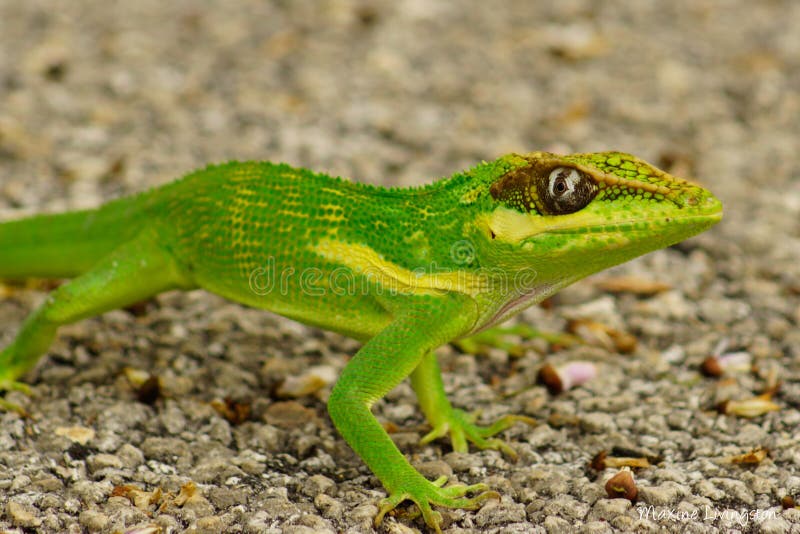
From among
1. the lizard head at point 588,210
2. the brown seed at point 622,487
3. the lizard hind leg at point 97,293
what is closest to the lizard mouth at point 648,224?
the lizard head at point 588,210

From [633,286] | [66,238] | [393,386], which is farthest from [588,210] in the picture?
[66,238]

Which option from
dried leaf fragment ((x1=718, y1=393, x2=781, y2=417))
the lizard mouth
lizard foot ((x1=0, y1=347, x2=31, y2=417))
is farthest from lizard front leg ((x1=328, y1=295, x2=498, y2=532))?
lizard foot ((x1=0, y1=347, x2=31, y2=417))

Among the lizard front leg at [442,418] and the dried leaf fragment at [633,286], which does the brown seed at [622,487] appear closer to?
the lizard front leg at [442,418]

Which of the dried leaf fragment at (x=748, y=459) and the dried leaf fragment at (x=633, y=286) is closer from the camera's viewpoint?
the dried leaf fragment at (x=748, y=459)

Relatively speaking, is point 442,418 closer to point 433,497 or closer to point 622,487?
point 433,497

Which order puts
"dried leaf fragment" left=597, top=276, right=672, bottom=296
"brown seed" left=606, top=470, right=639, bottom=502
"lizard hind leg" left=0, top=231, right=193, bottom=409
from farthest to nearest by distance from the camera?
1. "dried leaf fragment" left=597, top=276, right=672, bottom=296
2. "lizard hind leg" left=0, top=231, right=193, bottom=409
3. "brown seed" left=606, top=470, right=639, bottom=502

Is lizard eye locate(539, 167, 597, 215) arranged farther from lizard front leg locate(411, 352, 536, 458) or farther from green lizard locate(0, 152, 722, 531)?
lizard front leg locate(411, 352, 536, 458)

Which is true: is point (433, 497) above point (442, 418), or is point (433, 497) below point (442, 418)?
below
